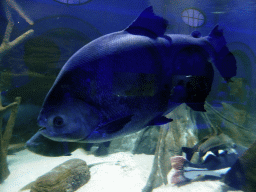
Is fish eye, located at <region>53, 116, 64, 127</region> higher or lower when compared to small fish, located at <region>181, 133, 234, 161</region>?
higher

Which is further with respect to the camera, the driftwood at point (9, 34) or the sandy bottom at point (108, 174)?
the driftwood at point (9, 34)

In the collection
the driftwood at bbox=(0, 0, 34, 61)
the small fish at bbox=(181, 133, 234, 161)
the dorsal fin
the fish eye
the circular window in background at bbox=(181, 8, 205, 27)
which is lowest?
the small fish at bbox=(181, 133, 234, 161)

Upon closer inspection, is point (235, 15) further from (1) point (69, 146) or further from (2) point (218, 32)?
(1) point (69, 146)

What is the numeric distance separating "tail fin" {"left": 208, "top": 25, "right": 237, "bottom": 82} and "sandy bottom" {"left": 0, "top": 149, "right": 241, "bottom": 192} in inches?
45.8

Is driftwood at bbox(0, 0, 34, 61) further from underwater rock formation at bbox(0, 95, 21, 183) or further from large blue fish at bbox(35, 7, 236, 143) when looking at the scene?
large blue fish at bbox(35, 7, 236, 143)

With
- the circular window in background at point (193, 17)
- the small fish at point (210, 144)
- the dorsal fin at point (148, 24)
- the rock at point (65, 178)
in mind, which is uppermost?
the circular window in background at point (193, 17)

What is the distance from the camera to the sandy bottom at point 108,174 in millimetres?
1446

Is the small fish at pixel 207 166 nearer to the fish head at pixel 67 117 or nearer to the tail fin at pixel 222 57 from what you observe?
the tail fin at pixel 222 57

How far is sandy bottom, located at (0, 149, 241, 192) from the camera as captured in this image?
1446mm

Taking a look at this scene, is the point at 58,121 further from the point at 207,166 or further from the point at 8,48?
the point at 8,48

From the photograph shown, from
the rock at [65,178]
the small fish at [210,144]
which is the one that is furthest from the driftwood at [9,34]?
the small fish at [210,144]

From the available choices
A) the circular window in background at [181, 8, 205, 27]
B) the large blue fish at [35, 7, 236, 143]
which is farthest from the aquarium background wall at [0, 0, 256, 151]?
the large blue fish at [35, 7, 236, 143]

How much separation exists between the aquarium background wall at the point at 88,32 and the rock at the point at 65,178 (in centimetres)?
117

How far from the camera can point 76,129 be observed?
13.4 inches
